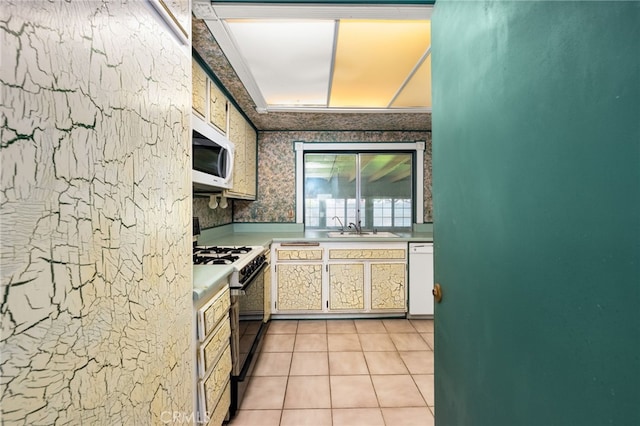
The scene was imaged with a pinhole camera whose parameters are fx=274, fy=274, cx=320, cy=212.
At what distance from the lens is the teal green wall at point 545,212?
1.38 ft

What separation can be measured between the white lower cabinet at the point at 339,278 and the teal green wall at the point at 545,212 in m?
2.07

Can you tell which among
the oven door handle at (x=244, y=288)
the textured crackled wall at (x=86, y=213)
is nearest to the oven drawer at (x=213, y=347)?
the oven door handle at (x=244, y=288)

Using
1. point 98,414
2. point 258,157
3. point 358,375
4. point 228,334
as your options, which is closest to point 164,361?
point 98,414

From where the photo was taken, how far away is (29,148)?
460 millimetres

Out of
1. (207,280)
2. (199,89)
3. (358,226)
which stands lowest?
(207,280)

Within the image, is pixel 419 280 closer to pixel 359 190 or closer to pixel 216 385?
pixel 359 190

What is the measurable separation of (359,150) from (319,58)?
1797 mm

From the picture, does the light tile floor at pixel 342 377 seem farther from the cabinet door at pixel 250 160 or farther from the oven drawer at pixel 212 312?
the cabinet door at pixel 250 160

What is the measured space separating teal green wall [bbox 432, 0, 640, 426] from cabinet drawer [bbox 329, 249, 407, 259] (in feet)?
6.80

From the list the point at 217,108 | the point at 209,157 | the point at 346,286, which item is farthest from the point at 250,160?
the point at 346,286

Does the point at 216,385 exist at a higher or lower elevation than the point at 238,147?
lower

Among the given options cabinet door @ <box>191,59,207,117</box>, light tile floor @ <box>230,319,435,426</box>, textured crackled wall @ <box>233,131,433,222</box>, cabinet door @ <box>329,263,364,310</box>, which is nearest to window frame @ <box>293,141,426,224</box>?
textured crackled wall @ <box>233,131,433,222</box>

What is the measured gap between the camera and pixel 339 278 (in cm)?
303

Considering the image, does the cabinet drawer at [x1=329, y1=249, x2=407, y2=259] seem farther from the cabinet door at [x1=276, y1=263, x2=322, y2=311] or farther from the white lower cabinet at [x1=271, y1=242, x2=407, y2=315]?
the cabinet door at [x1=276, y1=263, x2=322, y2=311]
